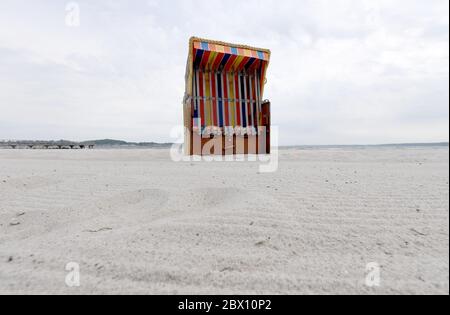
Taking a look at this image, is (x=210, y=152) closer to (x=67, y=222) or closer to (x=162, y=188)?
(x=162, y=188)

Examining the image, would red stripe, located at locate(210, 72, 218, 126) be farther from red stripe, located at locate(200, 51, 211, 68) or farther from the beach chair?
red stripe, located at locate(200, 51, 211, 68)

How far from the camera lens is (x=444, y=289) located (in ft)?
2.02

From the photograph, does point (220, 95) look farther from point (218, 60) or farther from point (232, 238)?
point (232, 238)

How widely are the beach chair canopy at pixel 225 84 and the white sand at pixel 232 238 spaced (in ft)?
11.1

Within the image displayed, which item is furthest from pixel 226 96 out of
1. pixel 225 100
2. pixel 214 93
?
pixel 214 93

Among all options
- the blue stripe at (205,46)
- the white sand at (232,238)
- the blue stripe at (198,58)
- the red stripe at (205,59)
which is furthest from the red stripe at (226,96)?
the white sand at (232,238)

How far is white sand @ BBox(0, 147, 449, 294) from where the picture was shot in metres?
0.77

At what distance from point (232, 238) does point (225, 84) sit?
4843mm

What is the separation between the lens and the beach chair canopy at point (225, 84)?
494 cm

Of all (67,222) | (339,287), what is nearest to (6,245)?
(67,222)

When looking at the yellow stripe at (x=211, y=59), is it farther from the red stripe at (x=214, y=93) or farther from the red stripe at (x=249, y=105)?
the red stripe at (x=249, y=105)

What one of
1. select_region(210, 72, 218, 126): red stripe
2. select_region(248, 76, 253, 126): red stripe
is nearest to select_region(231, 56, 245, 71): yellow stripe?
select_region(248, 76, 253, 126): red stripe

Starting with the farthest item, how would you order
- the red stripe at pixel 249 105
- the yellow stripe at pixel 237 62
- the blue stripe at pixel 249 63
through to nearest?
the red stripe at pixel 249 105 < the blue stripe at pixel 249 63 < the yellow stripe at pixel 237 62

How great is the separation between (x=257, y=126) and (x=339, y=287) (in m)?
4.75
